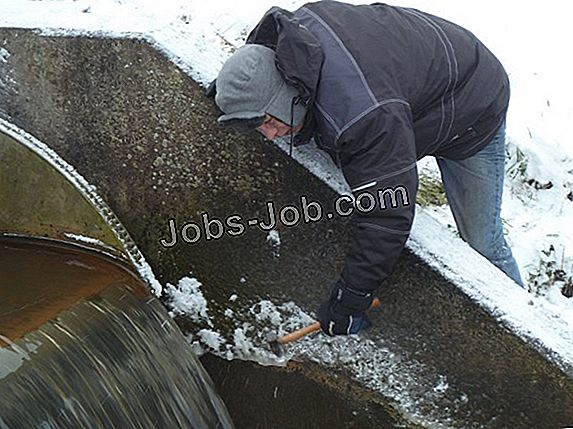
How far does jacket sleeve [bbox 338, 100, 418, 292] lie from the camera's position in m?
2.40

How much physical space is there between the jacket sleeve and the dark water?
75 centimetres

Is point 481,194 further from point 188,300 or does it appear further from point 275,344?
point 188,300

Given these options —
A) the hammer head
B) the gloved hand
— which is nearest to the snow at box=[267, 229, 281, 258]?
the gloved hand

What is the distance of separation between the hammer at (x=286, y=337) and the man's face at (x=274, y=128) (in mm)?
736

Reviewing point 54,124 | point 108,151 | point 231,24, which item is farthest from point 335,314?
point 231,24

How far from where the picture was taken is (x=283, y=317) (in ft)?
10.3

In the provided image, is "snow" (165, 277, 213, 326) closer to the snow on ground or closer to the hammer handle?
the hammer handle

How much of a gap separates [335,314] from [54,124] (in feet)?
4.03

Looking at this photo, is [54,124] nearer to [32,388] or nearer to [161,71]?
[161,71]

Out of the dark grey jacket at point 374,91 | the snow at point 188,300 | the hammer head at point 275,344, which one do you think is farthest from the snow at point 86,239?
the dark grey jacket at point 374,91

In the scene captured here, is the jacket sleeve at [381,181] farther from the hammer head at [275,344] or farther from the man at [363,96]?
the hammer head at [275,344]

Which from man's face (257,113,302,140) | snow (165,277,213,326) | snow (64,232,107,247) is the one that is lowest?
snow (165,277,213,326)

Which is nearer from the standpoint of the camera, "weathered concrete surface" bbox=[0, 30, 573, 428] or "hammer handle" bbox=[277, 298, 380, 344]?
"weathered concrete surface" bbox=[0, 30, 573, 428]

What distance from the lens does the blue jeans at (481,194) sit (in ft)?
10.5
